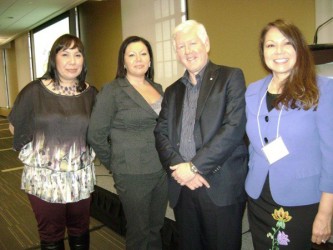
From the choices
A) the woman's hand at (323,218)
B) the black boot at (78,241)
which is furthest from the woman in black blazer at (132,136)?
the woman's hand at (323,218)

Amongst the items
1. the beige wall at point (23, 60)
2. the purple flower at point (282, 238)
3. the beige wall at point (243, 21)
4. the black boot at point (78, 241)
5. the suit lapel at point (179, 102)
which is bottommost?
the black boot at point (78, 241)

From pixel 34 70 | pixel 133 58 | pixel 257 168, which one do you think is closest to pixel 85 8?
pixel 34 70

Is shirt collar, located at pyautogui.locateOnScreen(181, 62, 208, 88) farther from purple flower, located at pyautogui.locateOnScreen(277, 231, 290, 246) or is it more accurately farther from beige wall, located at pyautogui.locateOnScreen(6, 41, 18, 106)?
beige wall, located at pyautogui.locateOnScreen(6, 41, 18, 106)

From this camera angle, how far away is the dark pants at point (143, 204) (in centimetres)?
170

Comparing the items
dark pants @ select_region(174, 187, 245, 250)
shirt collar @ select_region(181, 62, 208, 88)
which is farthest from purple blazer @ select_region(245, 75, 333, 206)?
shirt collar @ select_region(181, 62, 208, 88)

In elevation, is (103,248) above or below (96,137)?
below

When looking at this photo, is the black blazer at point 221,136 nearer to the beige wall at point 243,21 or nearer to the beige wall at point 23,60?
the beige wall at point 243,21

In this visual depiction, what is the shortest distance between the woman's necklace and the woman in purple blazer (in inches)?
41.0

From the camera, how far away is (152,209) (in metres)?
1.82

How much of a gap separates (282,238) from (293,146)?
0.36 meters

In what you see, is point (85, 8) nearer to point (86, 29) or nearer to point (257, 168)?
point (86, 29)

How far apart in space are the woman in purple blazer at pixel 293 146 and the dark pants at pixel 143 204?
67cm

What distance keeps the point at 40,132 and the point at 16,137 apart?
17cm

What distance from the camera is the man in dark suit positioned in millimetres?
1343
